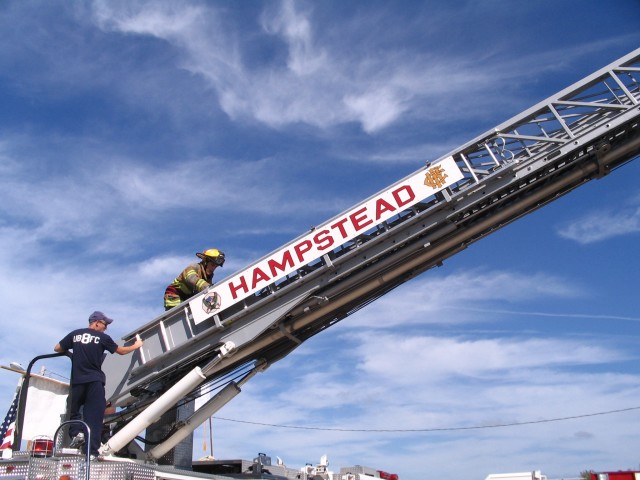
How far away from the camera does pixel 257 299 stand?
335 inches

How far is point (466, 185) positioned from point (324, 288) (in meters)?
2.03

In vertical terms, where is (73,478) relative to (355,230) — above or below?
below

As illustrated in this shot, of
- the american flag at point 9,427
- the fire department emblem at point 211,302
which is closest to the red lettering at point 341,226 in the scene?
the fire department emblem at point 211,302

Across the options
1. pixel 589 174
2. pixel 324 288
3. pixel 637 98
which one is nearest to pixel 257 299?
pixel 324 288

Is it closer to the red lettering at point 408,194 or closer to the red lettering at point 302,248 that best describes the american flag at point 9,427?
the red lettering at point 302,248

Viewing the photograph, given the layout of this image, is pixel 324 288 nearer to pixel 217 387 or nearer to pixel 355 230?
pixel 355 230

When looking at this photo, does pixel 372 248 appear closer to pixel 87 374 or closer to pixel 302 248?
pixel 302 248

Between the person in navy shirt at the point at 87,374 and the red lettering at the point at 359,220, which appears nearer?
the person in navy shirt at the point at 87,374

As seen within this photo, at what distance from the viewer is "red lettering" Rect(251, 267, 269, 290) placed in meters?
8.29

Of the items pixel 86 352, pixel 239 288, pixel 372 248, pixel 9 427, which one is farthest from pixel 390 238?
pixel 9 427

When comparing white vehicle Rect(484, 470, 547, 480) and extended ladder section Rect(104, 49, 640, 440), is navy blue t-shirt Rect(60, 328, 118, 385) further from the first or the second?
white vehicle Rect(484, 470, 547, 480)

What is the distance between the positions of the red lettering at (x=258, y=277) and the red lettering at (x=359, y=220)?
1.20 m

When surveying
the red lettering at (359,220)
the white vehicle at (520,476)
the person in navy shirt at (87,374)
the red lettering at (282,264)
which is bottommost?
the white vehicle at (520,476)

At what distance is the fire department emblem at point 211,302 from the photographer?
8.40 m
